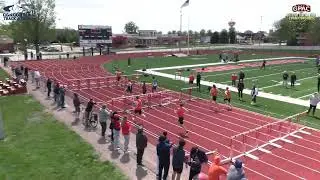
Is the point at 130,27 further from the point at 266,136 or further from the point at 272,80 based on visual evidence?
the point at 266,136

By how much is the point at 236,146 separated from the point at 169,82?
17999 mm

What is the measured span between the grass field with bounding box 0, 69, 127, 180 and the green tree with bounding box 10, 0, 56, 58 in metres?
56.3

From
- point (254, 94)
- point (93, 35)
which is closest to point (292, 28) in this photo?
point (93, 35)

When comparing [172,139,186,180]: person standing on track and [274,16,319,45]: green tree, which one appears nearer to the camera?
[172,139,186,180]: person standing on track

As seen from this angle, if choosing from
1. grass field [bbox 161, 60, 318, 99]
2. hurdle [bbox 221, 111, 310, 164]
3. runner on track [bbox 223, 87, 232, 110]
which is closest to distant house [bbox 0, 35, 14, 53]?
grass field [bbox 161, 60, 318, 99]

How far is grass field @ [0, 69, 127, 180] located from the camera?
39.7ft

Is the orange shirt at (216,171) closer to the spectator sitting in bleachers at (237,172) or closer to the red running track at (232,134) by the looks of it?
the spectator sitting in bleachers at (237,172)

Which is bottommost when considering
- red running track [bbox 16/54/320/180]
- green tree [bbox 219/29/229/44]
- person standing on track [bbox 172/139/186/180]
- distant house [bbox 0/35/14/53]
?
red running track [bbox 16/54/320/180]

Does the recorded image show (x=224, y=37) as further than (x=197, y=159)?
Yes

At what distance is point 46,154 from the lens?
14031 mm

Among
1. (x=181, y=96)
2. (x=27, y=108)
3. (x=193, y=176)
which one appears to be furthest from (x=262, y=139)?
(x=27, y=108)

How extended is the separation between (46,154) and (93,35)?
49.0m

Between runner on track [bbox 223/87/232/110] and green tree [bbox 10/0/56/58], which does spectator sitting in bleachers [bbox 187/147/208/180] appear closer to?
runner on track [bbox 223/87/232/110]

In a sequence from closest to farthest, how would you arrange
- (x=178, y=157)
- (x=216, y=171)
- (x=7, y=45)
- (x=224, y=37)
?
(x=216, y=171), (x=178, y=157), (x=7, y=45), (x=224, y=37)
